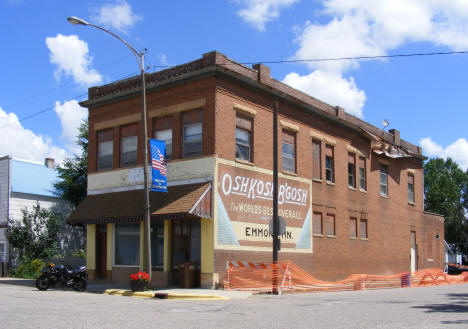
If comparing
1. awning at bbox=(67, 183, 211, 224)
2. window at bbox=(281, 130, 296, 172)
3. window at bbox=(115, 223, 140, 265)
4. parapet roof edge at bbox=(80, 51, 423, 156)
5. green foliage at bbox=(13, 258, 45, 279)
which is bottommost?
green foliage at bbox=(13, 258, 45, 279)

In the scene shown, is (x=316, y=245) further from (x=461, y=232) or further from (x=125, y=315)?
(x=461, y=232)

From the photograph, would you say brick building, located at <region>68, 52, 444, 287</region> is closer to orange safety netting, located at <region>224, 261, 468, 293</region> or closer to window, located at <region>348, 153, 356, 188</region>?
window, located at <region>348, 153, 356, 188</region>

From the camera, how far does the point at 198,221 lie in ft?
74.6

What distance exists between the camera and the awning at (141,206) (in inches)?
844

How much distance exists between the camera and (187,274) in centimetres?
2192

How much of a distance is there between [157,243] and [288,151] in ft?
26.1

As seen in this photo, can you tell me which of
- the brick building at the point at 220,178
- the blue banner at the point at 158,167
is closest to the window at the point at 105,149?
the brick building at the point at 220,178

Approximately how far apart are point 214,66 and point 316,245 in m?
11.2

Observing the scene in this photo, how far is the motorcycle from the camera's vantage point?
21.2 meters

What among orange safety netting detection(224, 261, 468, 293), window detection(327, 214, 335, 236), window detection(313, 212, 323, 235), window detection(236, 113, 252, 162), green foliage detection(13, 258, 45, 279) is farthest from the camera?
green foliage detection(13, 258, 45, 279)

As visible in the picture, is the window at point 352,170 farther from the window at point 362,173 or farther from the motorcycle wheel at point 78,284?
the motorcycle wheel at point 78,284

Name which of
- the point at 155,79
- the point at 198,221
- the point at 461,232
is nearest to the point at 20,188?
the point at 155,79

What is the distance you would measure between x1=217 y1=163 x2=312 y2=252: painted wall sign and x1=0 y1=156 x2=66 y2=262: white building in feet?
55.4

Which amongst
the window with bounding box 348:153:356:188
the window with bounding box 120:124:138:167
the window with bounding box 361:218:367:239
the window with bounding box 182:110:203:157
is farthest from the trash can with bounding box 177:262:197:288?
the window with bounding box 361:218:367:239
